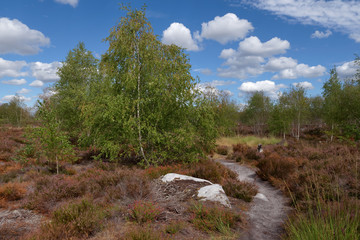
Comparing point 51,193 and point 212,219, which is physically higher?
point 51,193

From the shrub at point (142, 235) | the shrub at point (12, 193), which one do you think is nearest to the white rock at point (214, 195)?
the shrub at point (142, 235)

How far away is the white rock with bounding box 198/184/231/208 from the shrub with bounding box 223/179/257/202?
1.02m

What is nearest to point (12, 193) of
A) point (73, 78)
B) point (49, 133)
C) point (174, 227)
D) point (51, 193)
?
point (51, 193)

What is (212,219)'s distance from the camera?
203 inches

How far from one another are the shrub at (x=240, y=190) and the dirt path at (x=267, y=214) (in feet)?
0.72

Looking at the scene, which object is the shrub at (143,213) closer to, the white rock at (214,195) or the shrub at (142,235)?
the shrub at (142,235)

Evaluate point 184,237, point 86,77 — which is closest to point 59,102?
point 86,77

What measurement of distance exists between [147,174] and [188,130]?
3.25 m

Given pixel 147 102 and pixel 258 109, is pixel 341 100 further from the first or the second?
pixel 147 102

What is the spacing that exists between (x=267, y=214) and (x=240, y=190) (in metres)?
1.39

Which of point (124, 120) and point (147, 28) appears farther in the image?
point (147, 28)

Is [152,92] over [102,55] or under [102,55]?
under

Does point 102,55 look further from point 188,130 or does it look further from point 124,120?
point 188,130

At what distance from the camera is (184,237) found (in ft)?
14.9
